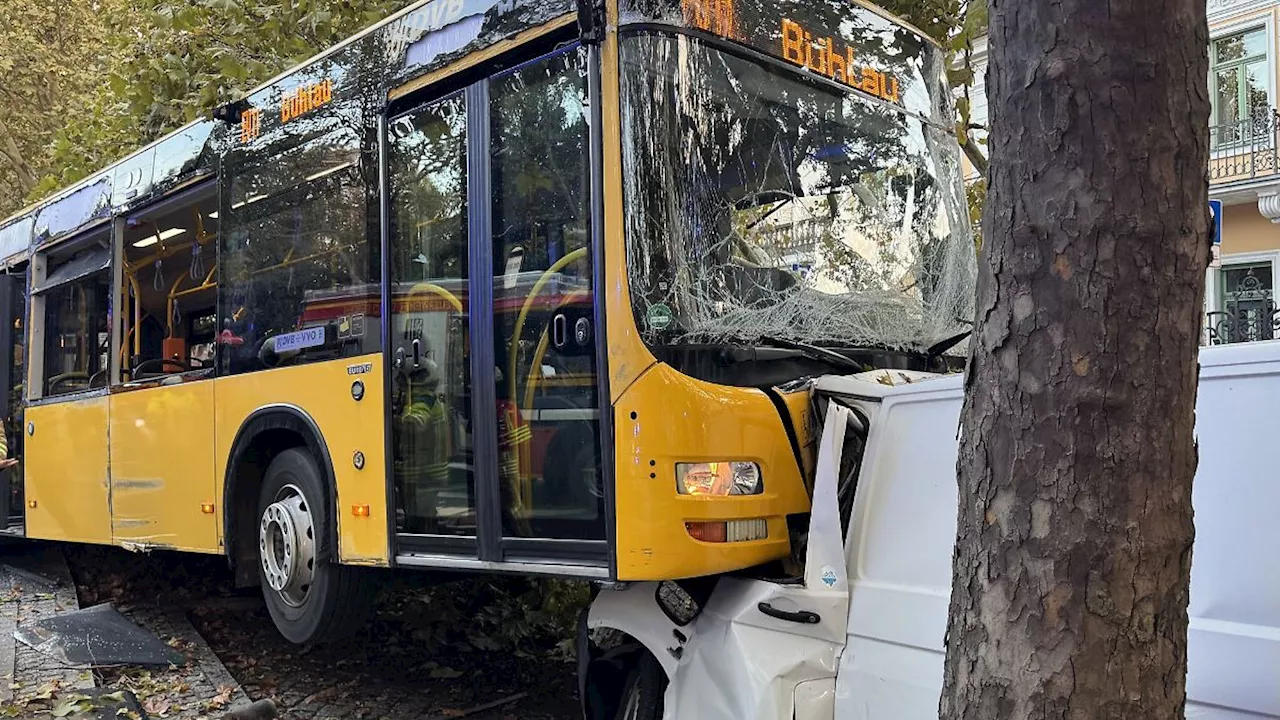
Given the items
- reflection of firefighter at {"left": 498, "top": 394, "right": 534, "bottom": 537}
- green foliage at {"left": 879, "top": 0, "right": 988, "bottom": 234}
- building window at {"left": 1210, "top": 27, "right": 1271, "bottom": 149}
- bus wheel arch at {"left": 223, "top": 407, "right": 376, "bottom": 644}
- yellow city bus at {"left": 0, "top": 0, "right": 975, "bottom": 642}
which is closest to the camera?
yellow city bus at {"left": 0, "top": 0, "right": 975, "bottom": 642}

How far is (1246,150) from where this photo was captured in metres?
15.1

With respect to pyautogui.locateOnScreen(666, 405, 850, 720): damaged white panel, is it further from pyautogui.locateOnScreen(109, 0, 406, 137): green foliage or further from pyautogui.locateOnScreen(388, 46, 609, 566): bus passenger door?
pyautogui.locateOnScreen(109, 0, 406, 137): green foliage

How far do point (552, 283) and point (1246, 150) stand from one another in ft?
47.3

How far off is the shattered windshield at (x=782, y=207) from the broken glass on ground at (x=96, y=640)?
4078mm

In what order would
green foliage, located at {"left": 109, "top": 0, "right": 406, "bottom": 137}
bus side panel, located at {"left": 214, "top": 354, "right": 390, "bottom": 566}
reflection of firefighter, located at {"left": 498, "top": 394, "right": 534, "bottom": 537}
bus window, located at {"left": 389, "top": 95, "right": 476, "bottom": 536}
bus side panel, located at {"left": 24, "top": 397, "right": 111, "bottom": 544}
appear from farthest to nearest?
1. green foliage, located at {"left": 109, "top": 0, "right": 406, "bottom": 137}
2. bus side panel, located at {"left": 24, "top": 397, "right": 111, "bottom": 544}
3. bus side panel, located at {"left": 214, "top": 354, "right": 390, "bottom": 566}
4. bus window, located at {"left": 389, "top": 95, "right": 476, "bottom": 536}
5. reflection of firefighter, located at {"left": 498, "top": 394, "right": 534, "bottom": 537}

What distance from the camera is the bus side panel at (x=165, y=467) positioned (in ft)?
19.8

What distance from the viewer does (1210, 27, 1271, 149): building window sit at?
15.0 m

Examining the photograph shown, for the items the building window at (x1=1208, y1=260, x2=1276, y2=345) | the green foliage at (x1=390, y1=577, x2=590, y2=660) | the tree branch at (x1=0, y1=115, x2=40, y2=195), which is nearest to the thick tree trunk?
the green foliage at (x1=390, y1=577, x2=590, y2=660)

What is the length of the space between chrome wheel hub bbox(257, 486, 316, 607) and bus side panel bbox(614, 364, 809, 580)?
7.34 feet

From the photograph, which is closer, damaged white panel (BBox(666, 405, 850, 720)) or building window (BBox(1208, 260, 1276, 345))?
damaged white panel (BBox(666, 405, 850, 720))

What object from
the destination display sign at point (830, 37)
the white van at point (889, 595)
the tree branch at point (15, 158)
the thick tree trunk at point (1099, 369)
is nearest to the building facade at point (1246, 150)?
the destination display sign at point (830, 37)

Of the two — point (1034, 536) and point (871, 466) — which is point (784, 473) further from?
point (1034, 536)

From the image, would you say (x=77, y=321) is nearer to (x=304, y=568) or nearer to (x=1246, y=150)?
(x=304, y=568)

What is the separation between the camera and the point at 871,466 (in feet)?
11.3
